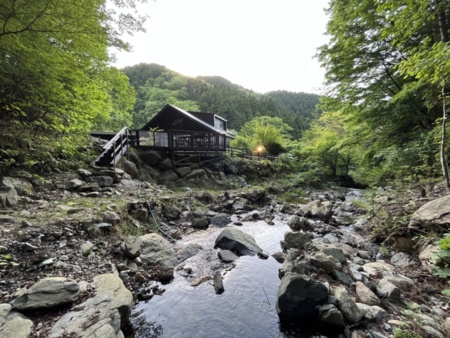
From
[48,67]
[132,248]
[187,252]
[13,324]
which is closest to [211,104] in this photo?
[48,67]

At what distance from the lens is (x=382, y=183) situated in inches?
419

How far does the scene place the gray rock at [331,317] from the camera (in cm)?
270

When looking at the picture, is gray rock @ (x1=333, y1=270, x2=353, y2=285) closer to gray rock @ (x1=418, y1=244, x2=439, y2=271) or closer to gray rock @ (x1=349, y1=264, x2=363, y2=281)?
gray rock @ (x1=349, y1=264, x2=363, y2=281)

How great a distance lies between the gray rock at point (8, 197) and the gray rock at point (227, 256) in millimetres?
4492

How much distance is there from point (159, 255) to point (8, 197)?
330cm

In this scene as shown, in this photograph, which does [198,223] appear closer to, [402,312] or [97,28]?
[402,312]

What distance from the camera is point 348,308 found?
2789 mm

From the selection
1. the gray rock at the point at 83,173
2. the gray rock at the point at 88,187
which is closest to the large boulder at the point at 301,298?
the gray rock at the point at 88,187

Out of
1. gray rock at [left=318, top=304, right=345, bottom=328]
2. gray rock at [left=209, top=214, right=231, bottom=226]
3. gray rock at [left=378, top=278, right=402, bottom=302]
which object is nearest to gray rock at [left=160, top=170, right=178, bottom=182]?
gray rock at [left=209, top=214, right=231, bottom=226]

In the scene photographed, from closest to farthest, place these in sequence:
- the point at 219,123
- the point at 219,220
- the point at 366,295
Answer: the point at 366,295 < the point at 219,220 < the point at 219,123

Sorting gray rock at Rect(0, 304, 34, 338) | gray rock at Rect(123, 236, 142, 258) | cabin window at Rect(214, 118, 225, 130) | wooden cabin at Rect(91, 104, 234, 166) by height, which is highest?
cabin window at Rect(214, 118, 225, 130)

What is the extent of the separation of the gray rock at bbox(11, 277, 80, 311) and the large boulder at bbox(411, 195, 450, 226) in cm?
598

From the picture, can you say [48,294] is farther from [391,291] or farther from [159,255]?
[391,291]

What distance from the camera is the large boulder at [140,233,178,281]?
3.95m
